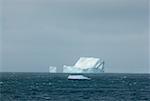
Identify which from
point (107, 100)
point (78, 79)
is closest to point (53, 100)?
point (107, 100)

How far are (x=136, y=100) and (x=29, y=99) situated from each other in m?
12.9

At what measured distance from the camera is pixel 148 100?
66.4 metres

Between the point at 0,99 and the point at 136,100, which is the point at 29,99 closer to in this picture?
the point at 0,99

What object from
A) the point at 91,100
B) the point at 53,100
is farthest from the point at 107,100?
the point at 53,100

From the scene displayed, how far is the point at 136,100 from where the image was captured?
66.9 meters

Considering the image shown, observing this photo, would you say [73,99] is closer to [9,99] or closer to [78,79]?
[9,99]

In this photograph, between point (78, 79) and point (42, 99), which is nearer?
point (42, 99)

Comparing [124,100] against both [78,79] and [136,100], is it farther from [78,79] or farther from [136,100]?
[78,79]

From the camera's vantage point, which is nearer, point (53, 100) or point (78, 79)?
point (53, 100)

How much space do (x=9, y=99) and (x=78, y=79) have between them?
85.7 meters

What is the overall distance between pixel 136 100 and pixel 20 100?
45.7 ft

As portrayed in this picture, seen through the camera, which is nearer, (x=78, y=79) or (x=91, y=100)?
(x=91, y=100)

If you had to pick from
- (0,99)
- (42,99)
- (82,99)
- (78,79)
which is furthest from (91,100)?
(78,79)

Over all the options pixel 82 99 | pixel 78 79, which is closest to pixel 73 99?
pixel 82 99
